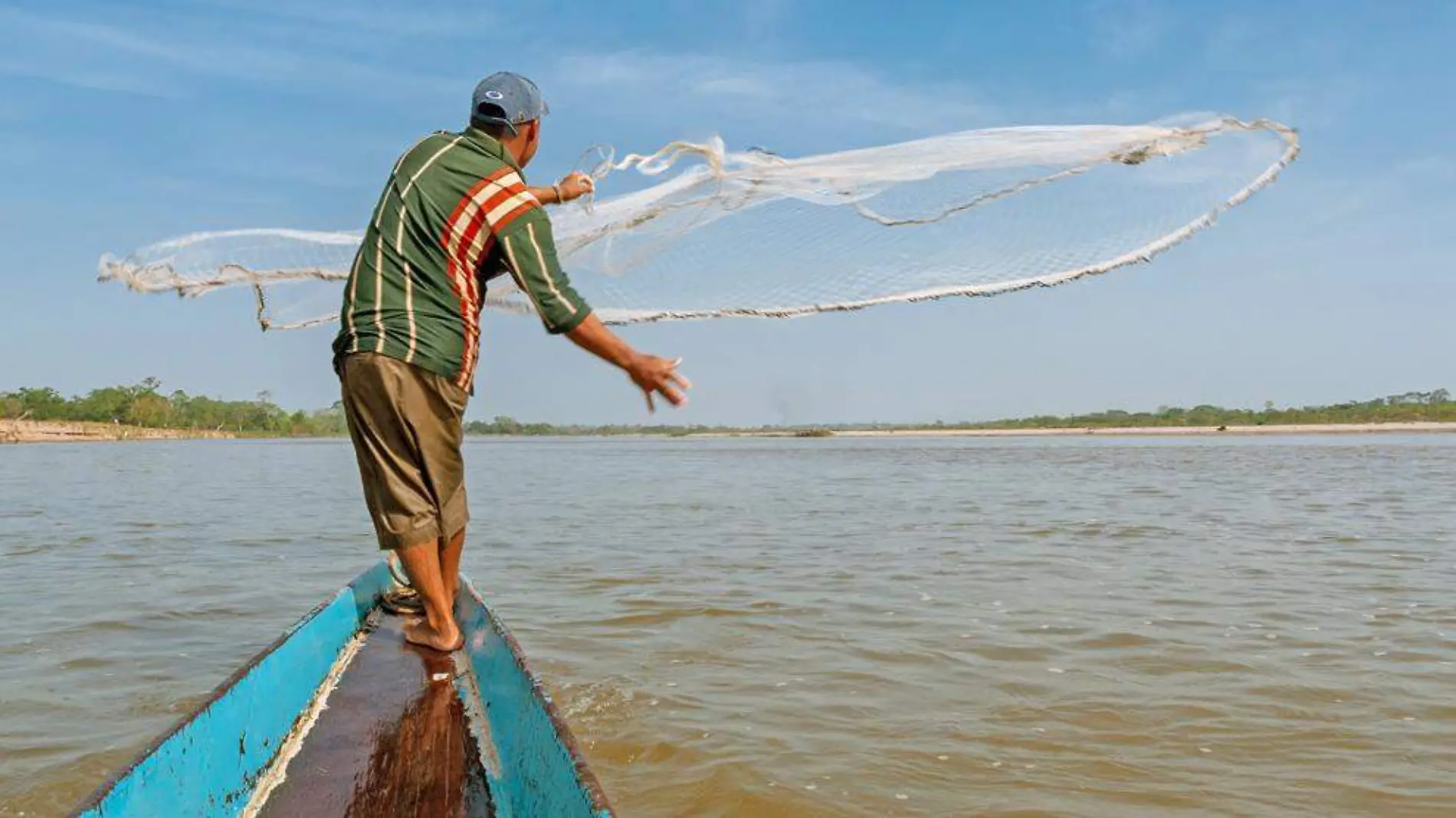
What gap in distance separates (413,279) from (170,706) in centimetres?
290

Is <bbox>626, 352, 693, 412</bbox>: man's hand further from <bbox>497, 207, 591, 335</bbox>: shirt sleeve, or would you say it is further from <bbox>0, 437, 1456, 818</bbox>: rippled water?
<bbox>0, 437, 1456, 818</bbox>: rippled water

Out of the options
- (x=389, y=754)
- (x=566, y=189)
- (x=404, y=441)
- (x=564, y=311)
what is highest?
(x=566, y=189)

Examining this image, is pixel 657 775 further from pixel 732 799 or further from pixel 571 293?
pixel 571 293

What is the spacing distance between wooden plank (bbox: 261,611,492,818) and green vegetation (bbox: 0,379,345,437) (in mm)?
81998

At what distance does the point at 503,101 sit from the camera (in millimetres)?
3248

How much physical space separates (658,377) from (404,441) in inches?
38.9

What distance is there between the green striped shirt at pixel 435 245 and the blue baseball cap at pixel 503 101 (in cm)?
12

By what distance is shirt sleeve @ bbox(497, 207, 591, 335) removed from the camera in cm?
284

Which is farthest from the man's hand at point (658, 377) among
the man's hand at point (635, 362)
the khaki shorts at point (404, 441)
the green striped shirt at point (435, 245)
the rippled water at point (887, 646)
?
the rippled water at point (887, 646)

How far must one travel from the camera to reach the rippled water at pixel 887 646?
3.83 m

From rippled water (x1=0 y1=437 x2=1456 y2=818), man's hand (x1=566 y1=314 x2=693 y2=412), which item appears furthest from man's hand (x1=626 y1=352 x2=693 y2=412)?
rippled water (x1=0 y1=437 x2=1456 y2=818)

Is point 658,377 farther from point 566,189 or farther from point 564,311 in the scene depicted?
point 566,189

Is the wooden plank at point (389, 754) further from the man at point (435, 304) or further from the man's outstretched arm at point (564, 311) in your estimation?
the man's outstretched arm at point (564, 311)

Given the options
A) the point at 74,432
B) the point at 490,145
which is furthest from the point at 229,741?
the point at 74,432
